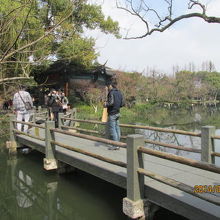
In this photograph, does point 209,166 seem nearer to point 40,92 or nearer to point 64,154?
point 64,154

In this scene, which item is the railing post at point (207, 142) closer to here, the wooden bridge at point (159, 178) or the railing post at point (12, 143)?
the wooden bridge at point (159, 178)

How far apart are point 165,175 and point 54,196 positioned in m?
Result: 2.41

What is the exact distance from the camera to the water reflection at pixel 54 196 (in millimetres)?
4574

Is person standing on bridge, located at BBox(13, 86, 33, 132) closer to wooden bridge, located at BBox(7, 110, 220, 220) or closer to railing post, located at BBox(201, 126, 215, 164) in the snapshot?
wooden bridge, located at BBox(7, 110, 220, 220)

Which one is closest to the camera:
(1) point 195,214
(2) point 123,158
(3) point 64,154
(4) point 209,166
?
(4) point 209,166

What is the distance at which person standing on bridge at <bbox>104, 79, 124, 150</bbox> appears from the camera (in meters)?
5.41

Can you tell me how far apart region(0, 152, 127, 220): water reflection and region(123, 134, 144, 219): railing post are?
70 centimetres

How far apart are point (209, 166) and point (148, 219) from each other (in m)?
1.54

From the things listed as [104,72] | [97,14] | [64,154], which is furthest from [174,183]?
[104,72]

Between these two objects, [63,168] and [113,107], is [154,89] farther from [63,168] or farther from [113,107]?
[113,107]

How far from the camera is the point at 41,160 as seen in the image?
778cm

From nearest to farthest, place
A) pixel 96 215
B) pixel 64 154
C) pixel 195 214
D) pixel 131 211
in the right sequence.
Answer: pixel 195 214 < pixel 131 211 < pixel 96 215 < pixel 64 154

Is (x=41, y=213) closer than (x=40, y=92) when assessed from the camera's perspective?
Yes

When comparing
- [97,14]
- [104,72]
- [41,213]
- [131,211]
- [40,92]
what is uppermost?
[97,14]
